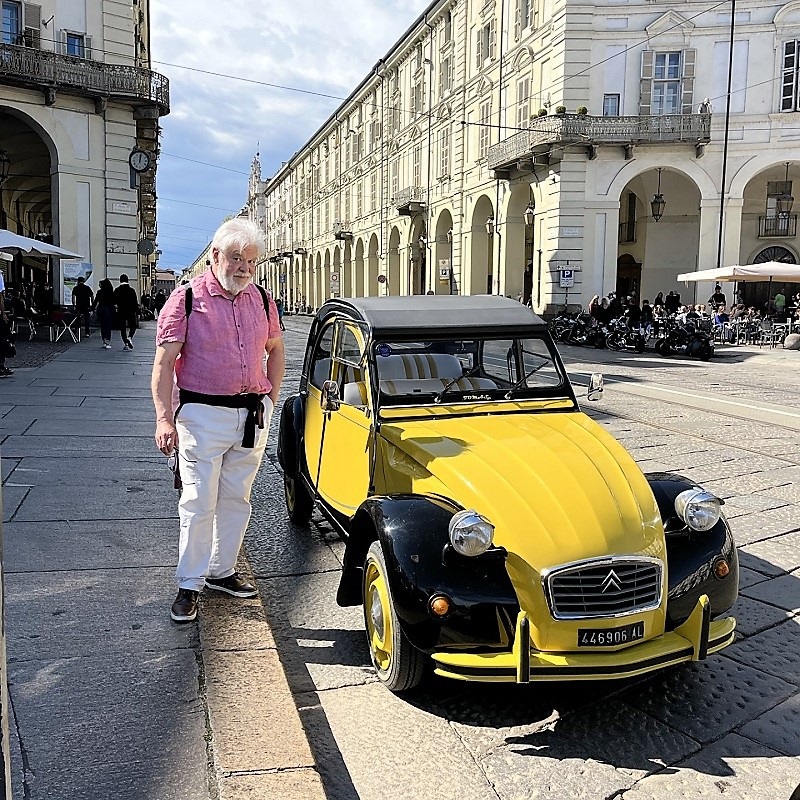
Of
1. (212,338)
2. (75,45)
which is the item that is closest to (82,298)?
(75,45)

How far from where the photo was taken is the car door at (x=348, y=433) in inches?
172

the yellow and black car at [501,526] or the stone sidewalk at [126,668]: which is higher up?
the yellow and black car at [501,526]

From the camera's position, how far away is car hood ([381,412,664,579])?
323cm

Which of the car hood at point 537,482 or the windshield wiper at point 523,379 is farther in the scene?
the windshield wiper at point 523,379

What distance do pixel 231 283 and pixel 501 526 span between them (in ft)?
5.46

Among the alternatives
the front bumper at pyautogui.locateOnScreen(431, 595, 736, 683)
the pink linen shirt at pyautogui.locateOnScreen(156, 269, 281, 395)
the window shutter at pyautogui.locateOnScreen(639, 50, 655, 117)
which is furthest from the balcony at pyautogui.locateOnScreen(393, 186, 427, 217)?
the front bumper at pyautogui.locateOnScreen(431, 595, 736, 683)

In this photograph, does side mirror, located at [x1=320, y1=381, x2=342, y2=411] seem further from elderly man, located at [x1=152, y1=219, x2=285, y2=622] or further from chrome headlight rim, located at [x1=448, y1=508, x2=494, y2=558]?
chrome headlight rim, located at [x1=448, y1=508, x2=494, y2=558]

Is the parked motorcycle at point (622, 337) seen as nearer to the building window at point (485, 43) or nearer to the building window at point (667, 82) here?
the building window at point (667, 82)

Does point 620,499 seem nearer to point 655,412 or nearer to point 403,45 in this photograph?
point 655,412

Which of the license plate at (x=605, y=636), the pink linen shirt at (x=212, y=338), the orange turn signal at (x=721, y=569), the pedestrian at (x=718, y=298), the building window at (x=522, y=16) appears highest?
the building window at (x=522, y=16)

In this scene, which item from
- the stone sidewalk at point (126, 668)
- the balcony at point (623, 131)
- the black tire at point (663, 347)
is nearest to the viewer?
the stone sidewalk at point (126, 668)

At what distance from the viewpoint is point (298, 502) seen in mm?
5734

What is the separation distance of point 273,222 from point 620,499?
352 feet

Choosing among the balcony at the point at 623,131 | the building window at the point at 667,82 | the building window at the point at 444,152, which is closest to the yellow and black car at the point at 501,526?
the balcony at the point at 623,131
